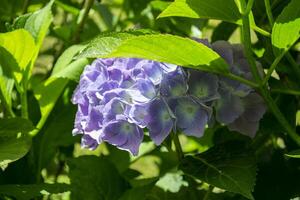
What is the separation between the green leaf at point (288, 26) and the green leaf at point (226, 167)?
0.19 metres

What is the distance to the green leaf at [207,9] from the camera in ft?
3.00

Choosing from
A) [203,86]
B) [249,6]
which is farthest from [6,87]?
[249,6]

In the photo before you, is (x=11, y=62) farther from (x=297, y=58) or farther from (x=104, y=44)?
(x=297, y=58)

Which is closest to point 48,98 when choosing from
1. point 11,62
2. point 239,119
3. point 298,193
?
point 11,62

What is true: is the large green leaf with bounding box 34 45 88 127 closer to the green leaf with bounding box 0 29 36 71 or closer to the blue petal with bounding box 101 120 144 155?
the green leaf with bounding box 0 29 36 71

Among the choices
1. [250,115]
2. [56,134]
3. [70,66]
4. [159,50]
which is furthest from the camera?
[56,134]

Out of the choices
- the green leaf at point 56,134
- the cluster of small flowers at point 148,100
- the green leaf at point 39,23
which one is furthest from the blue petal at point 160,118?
the green leaf at point 56,134

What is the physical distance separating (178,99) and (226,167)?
0.43 feet

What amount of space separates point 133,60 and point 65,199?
0.46m

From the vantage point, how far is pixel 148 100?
959 millimetres

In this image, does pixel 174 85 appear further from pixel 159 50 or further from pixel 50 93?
pixel 50 93

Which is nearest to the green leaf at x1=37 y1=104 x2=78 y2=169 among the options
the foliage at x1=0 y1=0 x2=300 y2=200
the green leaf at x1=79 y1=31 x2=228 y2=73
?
the foliage at x1=0 y1=0 x2=300 y2=200

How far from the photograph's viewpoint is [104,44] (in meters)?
0.90

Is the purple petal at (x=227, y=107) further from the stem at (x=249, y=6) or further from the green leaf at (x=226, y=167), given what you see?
the stem at (x=249, y=6)
